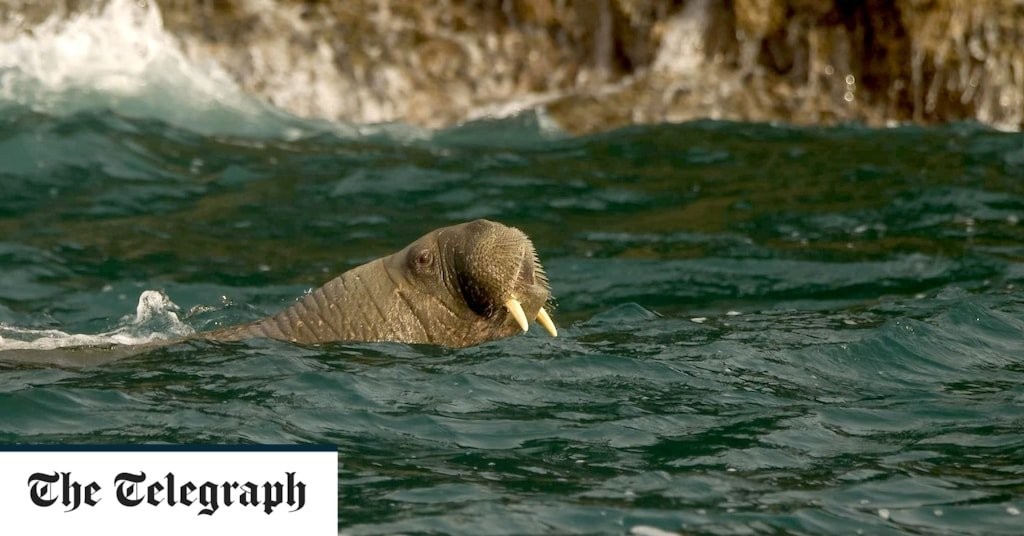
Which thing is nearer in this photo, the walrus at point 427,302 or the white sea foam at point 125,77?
the walrus at point 427,302

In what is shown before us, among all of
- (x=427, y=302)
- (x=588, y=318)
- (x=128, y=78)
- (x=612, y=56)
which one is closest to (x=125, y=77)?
(x=128, y=78)

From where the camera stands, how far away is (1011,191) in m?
14.3

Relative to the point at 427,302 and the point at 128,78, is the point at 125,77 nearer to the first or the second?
the point at 128,78

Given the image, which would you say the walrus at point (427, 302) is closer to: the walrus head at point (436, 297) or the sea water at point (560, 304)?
the walrus head at point (436, 297)

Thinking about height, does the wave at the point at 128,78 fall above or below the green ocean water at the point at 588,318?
above

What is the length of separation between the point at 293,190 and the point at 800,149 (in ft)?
16.5

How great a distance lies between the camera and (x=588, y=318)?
1079 cm

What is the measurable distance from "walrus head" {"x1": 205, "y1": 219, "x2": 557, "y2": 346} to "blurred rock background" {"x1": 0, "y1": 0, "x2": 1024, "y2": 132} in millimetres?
8815

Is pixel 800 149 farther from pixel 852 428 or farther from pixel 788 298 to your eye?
pixel 852 428

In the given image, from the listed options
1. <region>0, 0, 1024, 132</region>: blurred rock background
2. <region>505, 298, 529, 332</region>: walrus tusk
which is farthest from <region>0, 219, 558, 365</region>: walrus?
<region>0, 0, 1024, 132</region>: blurred rock background

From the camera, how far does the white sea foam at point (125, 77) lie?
1675 centimetres

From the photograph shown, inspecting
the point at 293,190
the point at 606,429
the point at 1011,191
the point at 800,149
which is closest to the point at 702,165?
the point at 800,149

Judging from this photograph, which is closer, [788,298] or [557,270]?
[788,298]

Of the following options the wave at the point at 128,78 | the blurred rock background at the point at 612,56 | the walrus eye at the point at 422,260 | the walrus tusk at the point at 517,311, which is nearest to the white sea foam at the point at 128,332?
the walrus eye at the point at 422,260
